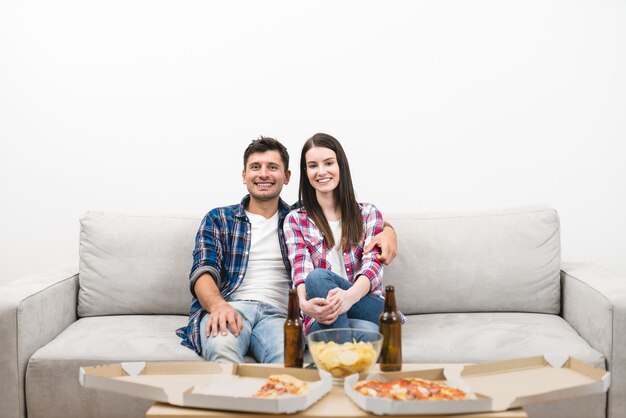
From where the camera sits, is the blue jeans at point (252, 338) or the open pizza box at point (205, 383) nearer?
the open pizza box at point (205, 383)

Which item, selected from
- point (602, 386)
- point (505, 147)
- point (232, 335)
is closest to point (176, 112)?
point (232, 335)

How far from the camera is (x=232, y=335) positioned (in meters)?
2.10

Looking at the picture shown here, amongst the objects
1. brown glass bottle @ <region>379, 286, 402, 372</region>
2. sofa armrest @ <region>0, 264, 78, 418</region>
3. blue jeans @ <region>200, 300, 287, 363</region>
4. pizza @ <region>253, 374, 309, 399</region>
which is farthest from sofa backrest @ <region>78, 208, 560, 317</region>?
pizza @ <region>253, 374, 309, 399</region>

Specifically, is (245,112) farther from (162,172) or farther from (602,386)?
(602,386)

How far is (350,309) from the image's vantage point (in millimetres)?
2242

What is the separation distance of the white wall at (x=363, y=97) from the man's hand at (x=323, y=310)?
1.08m

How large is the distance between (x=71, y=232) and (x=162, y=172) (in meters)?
0.55

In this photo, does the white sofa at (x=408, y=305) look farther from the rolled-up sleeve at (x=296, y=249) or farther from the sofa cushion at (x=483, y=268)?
the rolled-up sleeve at (x=296, y=249)

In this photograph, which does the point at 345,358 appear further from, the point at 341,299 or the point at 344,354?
the point at 341,299

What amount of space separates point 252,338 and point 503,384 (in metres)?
0.94

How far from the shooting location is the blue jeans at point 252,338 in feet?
6.71

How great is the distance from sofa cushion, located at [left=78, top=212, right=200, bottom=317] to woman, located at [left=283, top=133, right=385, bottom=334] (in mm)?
514

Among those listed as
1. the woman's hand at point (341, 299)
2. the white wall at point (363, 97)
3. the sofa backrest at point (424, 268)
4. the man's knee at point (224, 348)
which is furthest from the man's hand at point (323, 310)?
the white wall at point (363, 97)

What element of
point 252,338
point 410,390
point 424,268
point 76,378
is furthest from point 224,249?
point 410,390
